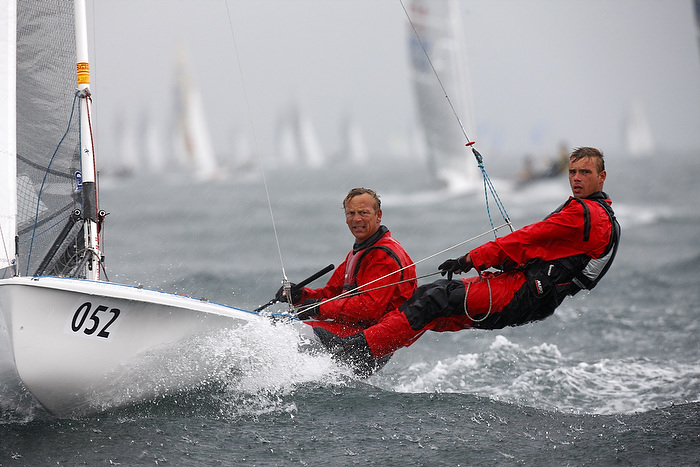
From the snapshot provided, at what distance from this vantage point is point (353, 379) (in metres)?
4.14

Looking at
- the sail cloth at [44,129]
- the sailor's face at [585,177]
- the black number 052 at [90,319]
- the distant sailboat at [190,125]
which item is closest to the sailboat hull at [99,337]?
the black number 052 at [90,319]

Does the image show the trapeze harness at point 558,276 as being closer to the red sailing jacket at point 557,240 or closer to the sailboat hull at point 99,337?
the red sailing jacket at point 557,240

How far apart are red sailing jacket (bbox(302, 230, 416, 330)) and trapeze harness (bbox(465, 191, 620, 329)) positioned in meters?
0.38

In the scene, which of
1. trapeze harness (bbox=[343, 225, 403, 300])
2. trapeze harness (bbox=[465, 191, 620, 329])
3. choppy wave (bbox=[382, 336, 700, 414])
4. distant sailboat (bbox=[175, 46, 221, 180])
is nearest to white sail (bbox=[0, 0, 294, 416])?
trapeze harness (bbox=[343, 225, 403, 300])

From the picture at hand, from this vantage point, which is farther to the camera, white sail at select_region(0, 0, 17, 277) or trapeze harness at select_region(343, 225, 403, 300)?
trapeze harness at select_region(343, 225, 403, 300)

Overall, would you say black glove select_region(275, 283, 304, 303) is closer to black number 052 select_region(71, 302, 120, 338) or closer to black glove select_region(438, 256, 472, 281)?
black glove select_region(438, 256, 472, 281)

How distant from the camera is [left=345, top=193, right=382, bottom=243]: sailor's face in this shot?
4.01 m

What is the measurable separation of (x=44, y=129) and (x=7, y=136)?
0.40 meters

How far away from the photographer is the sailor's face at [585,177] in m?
3.75

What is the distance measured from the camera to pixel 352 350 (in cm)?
397

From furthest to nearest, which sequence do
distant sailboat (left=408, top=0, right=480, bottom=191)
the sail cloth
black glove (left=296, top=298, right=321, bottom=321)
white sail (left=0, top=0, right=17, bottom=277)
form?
distant sailboat (left=408, top=0, right=480, bottom=191), the sail cloth, black glove (left=296, top=298, right=321, bottom=321), white sail (left=0, top=0, right=17, bottom=277)

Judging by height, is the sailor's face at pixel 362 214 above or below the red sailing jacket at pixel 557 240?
above

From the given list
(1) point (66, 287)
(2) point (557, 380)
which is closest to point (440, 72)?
(2) point (557, 380)

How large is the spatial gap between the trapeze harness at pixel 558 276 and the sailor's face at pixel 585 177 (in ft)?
0.13
